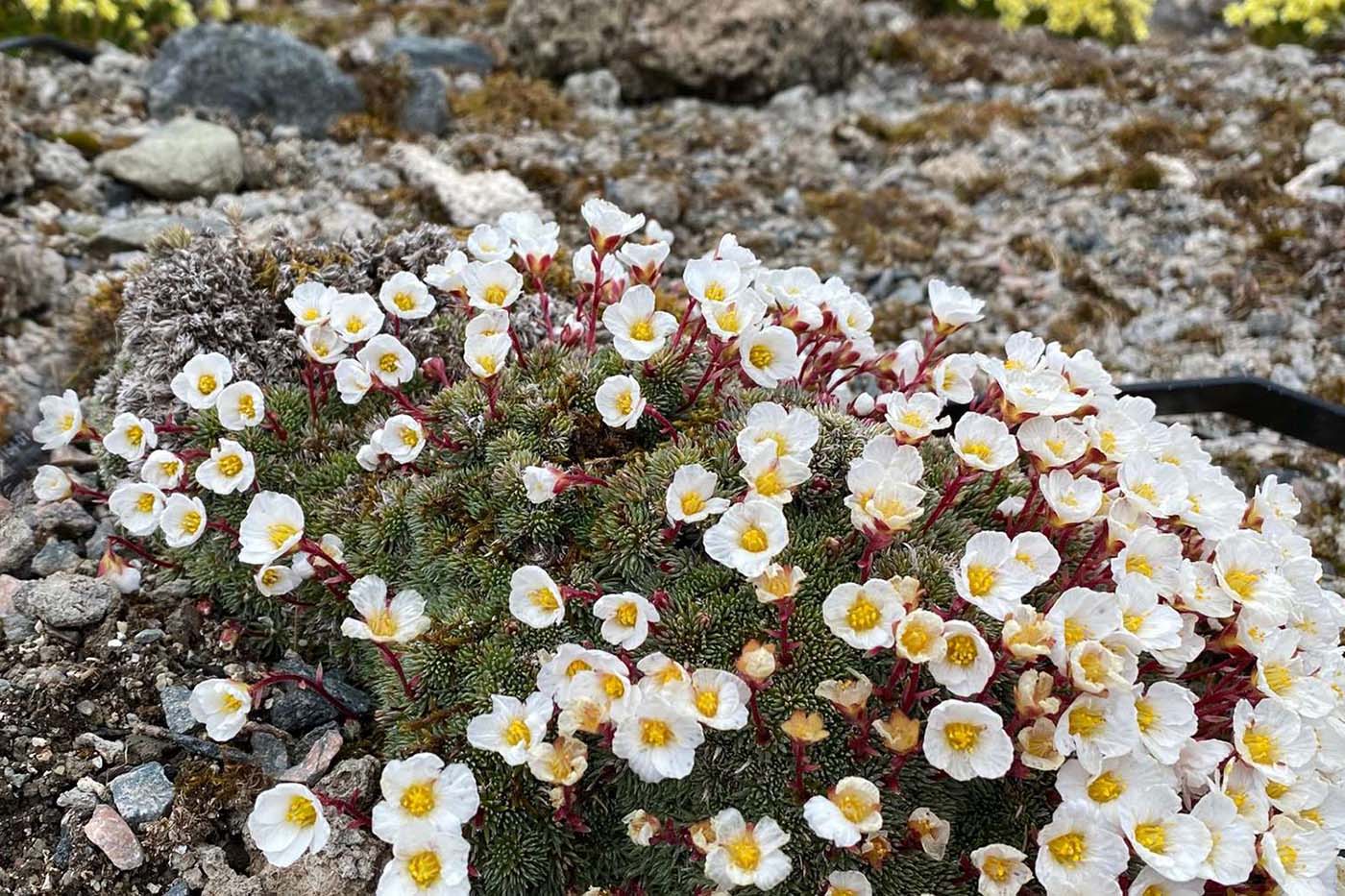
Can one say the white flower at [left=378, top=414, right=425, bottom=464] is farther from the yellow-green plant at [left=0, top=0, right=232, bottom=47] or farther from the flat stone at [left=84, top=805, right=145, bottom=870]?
the yellow-green plant at [left=0, top=0, right=232, bottom=47]

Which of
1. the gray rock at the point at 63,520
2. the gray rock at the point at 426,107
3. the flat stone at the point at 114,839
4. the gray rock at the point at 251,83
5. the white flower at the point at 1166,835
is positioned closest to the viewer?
the white flower at the point at 1166,835

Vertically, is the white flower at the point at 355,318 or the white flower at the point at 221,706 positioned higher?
the white flower at the point at 355,318

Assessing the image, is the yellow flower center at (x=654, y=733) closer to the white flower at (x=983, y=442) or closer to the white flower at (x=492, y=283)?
the white flower at (x=983, y=442)

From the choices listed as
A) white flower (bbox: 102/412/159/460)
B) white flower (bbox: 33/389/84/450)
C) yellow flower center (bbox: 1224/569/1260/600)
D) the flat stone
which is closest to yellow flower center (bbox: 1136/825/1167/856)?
yellow flower center (bbox: 1224/569/1260/600)

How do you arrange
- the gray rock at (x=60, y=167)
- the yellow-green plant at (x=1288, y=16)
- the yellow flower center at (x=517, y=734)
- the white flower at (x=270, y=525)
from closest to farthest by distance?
the yellow flower center at (x=517, y=734) → the white flower at (x=270, y=525) → the gray rock at (x=60, y=167) → the yellow-green plant at (x=1288, y=16)

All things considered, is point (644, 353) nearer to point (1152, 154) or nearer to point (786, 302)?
point (786, 302)

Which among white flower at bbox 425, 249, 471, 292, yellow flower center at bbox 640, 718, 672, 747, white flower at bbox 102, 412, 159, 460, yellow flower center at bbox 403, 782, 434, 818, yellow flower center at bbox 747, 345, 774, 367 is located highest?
yellow flower center at bbox 747, 345, 774, 367

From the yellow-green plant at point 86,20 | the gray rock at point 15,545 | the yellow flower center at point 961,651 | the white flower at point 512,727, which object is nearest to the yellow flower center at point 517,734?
the white flower at point 512,727
